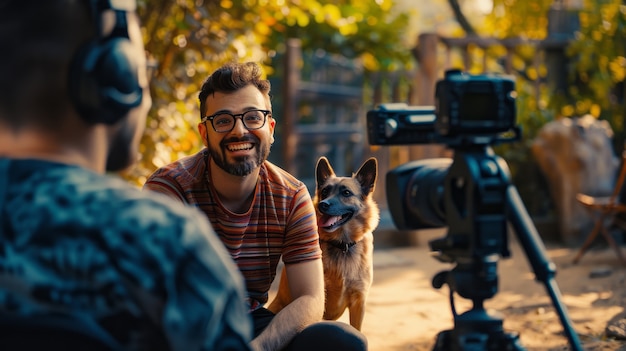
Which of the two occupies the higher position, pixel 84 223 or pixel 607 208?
pixel 84 223

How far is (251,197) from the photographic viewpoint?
113 inches

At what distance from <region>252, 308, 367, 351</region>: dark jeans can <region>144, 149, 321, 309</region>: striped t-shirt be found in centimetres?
28

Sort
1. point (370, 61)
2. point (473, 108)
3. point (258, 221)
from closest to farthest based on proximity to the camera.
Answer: point (473, 108)
point (258, 221)
point (370, 61)

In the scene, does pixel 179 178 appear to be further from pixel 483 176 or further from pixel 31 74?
pixel 31 74

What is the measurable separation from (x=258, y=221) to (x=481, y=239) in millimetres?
1166

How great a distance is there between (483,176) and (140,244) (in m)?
0.88

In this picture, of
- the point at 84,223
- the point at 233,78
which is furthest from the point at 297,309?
the point at 84,223

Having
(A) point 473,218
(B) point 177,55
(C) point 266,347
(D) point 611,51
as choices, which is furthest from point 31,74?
(D) point 611,51

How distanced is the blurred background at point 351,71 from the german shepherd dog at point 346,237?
6.39ft

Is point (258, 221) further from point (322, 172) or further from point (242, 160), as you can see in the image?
→ point (322, 172)

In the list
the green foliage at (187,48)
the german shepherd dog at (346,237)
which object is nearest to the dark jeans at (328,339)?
the german shepherd dog at (346,237)

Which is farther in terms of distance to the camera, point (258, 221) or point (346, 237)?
point (346, 237)

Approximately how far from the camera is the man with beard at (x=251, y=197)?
273 centimetres

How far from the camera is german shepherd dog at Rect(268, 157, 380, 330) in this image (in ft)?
11.8
